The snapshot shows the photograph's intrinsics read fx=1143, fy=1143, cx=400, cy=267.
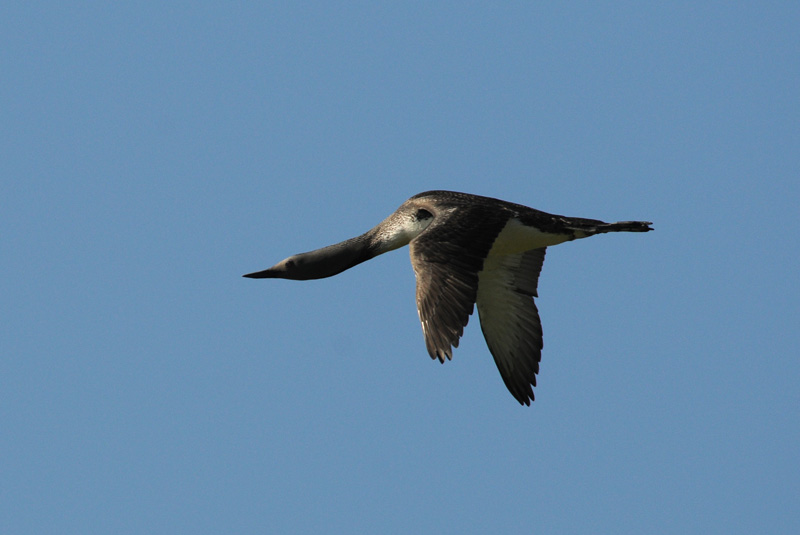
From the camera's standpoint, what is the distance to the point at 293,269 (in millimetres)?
13016

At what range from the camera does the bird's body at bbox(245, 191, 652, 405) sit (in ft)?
35.2

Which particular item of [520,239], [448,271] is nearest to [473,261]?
[448,271]

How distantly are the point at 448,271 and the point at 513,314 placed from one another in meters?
3.24

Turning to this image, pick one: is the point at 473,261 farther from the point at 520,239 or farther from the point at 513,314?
the point at 513,314

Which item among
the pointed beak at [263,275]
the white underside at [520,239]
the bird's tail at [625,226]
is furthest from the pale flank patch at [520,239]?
the pointed beak at [263,275]

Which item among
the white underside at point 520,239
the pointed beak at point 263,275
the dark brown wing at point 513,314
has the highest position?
the white underside at point 520,239

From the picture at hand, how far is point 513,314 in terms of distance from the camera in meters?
14.0

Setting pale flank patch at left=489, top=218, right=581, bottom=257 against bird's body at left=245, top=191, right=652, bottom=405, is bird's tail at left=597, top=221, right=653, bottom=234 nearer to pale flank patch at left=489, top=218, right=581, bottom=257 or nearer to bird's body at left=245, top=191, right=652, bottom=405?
bird's body at left=245, top=191, right=652, bottom=405

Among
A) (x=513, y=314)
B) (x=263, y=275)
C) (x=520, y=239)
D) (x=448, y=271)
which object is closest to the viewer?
(x=448, y=271)

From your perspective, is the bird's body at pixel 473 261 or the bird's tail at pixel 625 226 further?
the bird's tail at pixel 625 226

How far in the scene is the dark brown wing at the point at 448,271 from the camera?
34.6 ft

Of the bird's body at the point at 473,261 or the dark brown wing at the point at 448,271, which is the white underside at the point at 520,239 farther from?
the dark brown wing at the point at 448,271

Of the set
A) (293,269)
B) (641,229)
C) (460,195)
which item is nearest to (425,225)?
(460,195)

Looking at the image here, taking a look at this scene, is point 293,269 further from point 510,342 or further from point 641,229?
point 641,229
